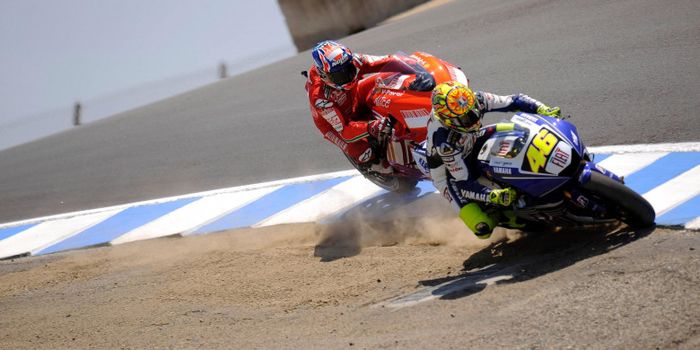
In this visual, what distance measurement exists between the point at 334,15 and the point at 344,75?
37.8 feet

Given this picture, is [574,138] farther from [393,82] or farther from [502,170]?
[393,82]

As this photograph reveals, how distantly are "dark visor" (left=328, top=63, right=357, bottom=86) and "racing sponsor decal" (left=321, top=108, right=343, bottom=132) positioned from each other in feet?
1.01

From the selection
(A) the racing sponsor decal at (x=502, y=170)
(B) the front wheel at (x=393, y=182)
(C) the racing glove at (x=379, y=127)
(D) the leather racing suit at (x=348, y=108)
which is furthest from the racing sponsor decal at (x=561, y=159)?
(B) the front wheel at (x=393, y=182)

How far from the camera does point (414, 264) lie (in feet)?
24.4

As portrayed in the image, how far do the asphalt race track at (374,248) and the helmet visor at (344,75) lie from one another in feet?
4.91

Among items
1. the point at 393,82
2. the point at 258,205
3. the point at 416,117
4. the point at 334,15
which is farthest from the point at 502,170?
the point at 334,15

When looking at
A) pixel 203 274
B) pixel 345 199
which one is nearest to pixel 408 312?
pixel 203 274

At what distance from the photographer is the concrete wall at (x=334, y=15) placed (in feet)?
64.4

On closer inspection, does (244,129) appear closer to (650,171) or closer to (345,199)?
(345,199)

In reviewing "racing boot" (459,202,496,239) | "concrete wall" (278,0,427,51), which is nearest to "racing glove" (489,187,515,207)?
"racing boot" (459,202,496,239)

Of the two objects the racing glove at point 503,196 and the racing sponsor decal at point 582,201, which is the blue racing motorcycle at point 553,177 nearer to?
the racing sponsor decal at point 582,201

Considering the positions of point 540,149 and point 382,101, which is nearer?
point 540,149

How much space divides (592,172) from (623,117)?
321cm

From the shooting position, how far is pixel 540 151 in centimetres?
647
